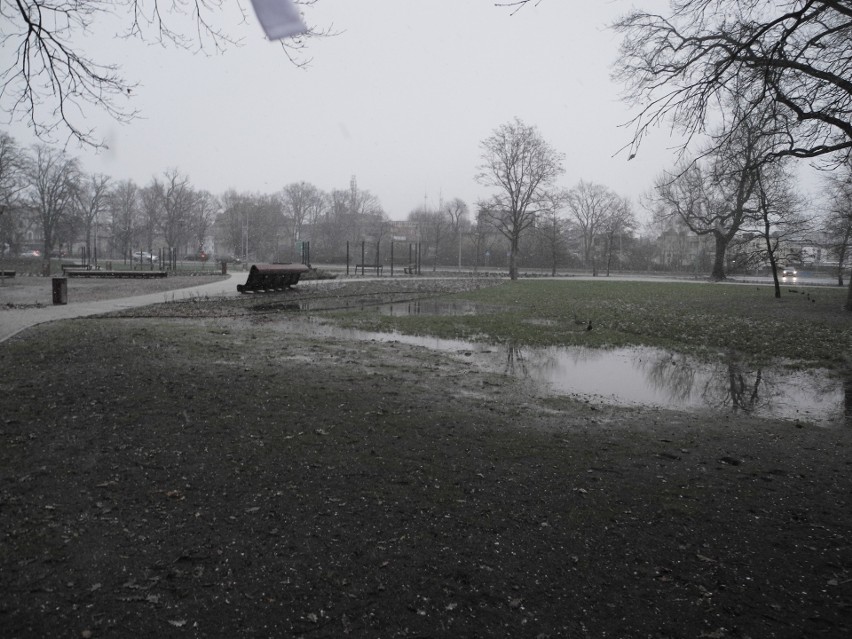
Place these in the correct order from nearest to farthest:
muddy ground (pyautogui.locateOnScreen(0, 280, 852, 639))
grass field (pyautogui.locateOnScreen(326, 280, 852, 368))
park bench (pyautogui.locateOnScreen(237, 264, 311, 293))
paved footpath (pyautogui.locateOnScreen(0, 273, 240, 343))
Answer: muddy ground (pyautogui.locateOnScreen(0, 280, 852, 639))
paved footpath (pyautogui.locateOnScreen(0, 273, 240, 343))
grass field (pyautogui.locateOnScreen(326, 280, 852, 368))
park bench (pyautogui.locateOnScreen(237, 264, 311, 293))

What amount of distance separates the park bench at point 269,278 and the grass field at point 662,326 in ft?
20.7

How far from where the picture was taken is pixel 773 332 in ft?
42.4

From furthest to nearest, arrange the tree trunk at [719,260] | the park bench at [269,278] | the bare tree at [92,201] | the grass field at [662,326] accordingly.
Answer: the bare tree at [92,201]
the tree trunk at [719,260]
the park bench at [269,278]
the grass field at [662,326]

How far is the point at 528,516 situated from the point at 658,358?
7.25 meters

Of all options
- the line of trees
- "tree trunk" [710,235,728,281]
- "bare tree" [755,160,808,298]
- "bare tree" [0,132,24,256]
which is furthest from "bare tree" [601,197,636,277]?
"bare tree" [0,132,24,256]

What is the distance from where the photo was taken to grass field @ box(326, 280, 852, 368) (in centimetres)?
1101

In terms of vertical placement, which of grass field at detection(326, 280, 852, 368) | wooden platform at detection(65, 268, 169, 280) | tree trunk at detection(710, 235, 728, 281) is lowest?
grass field at detection(326, 280, 852, 368)

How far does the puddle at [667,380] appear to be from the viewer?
22.5ft

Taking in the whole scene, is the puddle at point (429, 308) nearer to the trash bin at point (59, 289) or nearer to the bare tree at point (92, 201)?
the trash bin at point (59, 289)

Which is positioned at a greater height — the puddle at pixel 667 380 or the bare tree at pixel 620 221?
the bare tree at pixel 620 221

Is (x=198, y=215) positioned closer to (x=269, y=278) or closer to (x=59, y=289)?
(x=269, y=278)

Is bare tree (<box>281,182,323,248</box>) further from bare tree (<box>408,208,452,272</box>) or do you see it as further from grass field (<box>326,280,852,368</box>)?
grass field (<box>326,280,852,368</box>)

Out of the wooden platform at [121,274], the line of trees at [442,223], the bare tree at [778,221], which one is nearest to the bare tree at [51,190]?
the line of trees at [442,223]

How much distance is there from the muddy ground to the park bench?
13.4m
